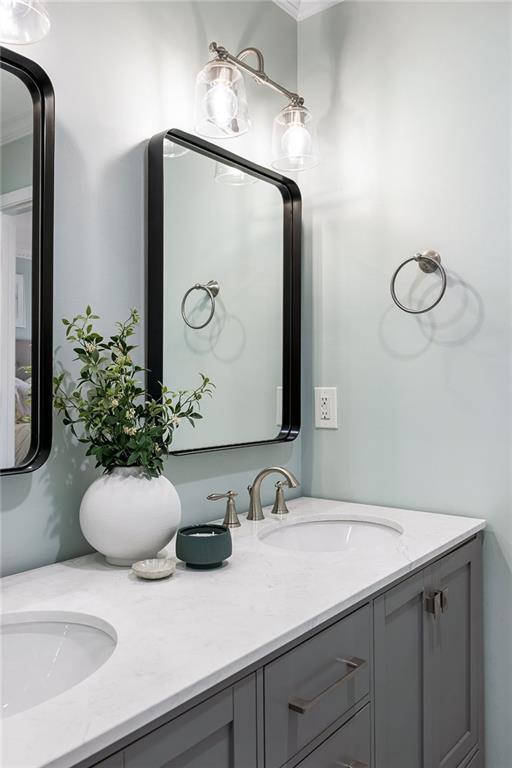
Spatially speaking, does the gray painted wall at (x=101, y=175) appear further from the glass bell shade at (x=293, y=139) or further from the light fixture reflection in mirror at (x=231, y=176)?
the glass bell shade at (x=293, y=139)

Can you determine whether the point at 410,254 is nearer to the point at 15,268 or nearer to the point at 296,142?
the point at 296,142

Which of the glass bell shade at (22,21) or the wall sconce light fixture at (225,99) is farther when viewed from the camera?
the wall sconce light fixture at (225,99)

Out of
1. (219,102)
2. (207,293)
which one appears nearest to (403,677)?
(207,293)

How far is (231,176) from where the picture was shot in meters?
1.80

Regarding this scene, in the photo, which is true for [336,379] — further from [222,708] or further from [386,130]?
[222,708]

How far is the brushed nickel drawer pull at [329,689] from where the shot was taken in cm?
99

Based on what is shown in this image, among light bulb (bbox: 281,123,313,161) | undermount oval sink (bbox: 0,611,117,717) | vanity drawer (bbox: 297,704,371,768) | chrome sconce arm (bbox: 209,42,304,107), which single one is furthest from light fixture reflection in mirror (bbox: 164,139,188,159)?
vanity drawer (bbox: 297,704,371,768)

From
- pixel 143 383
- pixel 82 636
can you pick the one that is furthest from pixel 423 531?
pixel 82 636

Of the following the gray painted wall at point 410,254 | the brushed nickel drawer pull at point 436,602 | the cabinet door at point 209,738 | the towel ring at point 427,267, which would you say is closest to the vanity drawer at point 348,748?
the cabinet door at point 209,738

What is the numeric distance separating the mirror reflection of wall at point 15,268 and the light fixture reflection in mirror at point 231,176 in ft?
2.02

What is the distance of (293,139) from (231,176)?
0.21 meters

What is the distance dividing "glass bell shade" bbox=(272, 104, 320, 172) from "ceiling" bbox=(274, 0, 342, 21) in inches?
17.8

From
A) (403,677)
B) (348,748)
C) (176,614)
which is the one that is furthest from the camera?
(403,677)

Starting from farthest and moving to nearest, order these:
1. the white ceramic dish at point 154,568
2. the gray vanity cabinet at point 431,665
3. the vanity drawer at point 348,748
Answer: the gray vanity cabinet at point 431,665 → the white ceramic dish at point 154,568 → the vanity drawer at point 348,748
